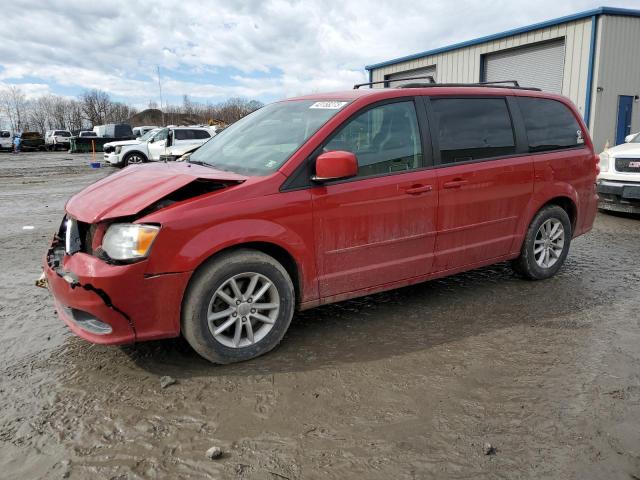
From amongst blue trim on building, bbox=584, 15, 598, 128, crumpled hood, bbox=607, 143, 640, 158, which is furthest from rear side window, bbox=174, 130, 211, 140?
crumpled hood, bbox=607, 143, 640, 158

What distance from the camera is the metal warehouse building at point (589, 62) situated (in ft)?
47.6

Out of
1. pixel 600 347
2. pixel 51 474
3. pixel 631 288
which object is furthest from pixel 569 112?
pixel 51 474

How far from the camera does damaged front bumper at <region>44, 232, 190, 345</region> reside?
2.95 m

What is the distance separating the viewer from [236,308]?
330 cm

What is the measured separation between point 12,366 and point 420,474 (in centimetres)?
268

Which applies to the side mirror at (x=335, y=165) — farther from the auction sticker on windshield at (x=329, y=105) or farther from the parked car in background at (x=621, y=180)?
the parked car in background at (x=621, y=180)

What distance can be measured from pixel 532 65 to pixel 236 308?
55.1 feet

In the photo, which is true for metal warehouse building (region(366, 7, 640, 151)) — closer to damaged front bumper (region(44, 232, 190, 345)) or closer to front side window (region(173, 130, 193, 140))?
front side window (region(173, 130, 193, 140))

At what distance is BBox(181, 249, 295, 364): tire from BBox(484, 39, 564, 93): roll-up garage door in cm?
1512

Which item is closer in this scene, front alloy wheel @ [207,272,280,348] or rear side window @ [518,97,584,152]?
front alloy wheel @ [207,272,280,348]

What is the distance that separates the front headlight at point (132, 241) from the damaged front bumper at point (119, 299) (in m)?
0.07

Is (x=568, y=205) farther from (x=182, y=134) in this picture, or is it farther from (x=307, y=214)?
(x=182, y=134)

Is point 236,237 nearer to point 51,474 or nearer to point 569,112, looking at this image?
point 51,474

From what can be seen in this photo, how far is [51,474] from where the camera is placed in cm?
229
